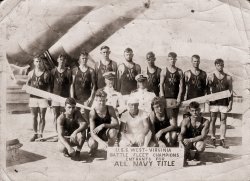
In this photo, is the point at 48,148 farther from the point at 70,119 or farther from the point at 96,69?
the point at 96,69

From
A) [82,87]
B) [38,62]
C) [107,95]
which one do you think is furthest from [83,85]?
[38,62]

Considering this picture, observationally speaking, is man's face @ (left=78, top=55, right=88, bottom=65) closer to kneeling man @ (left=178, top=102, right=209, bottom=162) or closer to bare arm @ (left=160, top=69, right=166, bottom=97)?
bare arm @ (left=160, top=69, right=166, bottom=97)

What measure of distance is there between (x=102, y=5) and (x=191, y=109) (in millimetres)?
584

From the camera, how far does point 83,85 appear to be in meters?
1.69

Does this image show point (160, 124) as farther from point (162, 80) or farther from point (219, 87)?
point (219, 87)

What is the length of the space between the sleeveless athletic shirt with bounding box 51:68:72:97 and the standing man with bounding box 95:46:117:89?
0.12 metres

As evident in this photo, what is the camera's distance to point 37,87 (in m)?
1.69

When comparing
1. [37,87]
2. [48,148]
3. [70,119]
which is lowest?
[48,148]

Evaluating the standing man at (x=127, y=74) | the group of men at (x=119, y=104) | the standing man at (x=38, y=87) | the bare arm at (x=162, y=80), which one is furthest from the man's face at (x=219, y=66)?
→ the standing man at (x=38, y=87)

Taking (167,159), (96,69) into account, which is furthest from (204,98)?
(96,69)

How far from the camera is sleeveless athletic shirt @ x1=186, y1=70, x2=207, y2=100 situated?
1.70 metres

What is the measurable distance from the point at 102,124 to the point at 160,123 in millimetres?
245

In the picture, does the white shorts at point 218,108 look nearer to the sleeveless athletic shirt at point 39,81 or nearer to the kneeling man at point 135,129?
the kneeling man at point 135,129

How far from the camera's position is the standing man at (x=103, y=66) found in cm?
169
